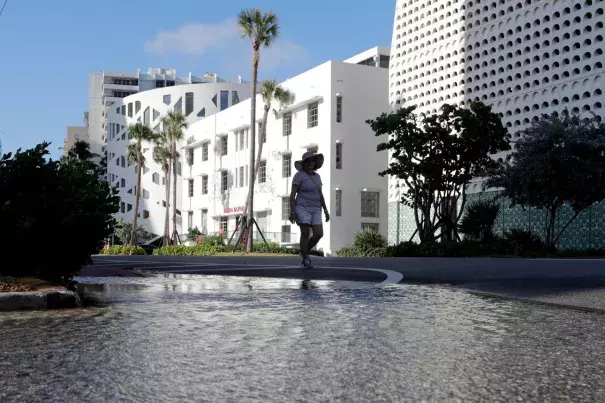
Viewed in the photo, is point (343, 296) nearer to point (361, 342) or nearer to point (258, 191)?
point (361, 342)

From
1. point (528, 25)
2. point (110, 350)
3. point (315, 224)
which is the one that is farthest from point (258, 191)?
point (110, 350)

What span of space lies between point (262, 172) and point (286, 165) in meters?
3.93

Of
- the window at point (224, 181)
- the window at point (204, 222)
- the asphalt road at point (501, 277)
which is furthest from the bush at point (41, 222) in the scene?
the window at point (204, 222)

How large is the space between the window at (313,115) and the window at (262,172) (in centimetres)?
732

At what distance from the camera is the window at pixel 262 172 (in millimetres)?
54125

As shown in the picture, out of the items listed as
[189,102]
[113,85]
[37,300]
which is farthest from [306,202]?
[113,85]

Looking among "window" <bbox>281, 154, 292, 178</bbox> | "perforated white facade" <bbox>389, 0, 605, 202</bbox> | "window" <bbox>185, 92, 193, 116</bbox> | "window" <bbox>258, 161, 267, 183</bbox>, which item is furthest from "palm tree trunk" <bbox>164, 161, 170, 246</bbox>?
"perforated white facade" <bbox>389, 0, 605, 202</bbox>

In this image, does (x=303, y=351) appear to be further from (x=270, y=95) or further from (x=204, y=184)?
(x=204, y=184)

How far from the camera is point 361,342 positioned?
4824mm

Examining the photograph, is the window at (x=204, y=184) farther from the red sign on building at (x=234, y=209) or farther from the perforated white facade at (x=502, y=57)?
the perforated white facade at (x=502, y=57)

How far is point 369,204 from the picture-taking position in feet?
150

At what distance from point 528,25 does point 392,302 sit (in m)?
27.7

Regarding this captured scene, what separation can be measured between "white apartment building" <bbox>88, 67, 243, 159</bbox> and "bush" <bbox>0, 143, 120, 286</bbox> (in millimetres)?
132181

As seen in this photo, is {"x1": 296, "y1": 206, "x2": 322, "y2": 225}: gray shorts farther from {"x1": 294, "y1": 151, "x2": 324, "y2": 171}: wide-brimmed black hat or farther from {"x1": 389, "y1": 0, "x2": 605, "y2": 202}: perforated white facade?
{"x1": 389, "y1": 0, "x2": 605, "y2": 202}: perforated white facade
